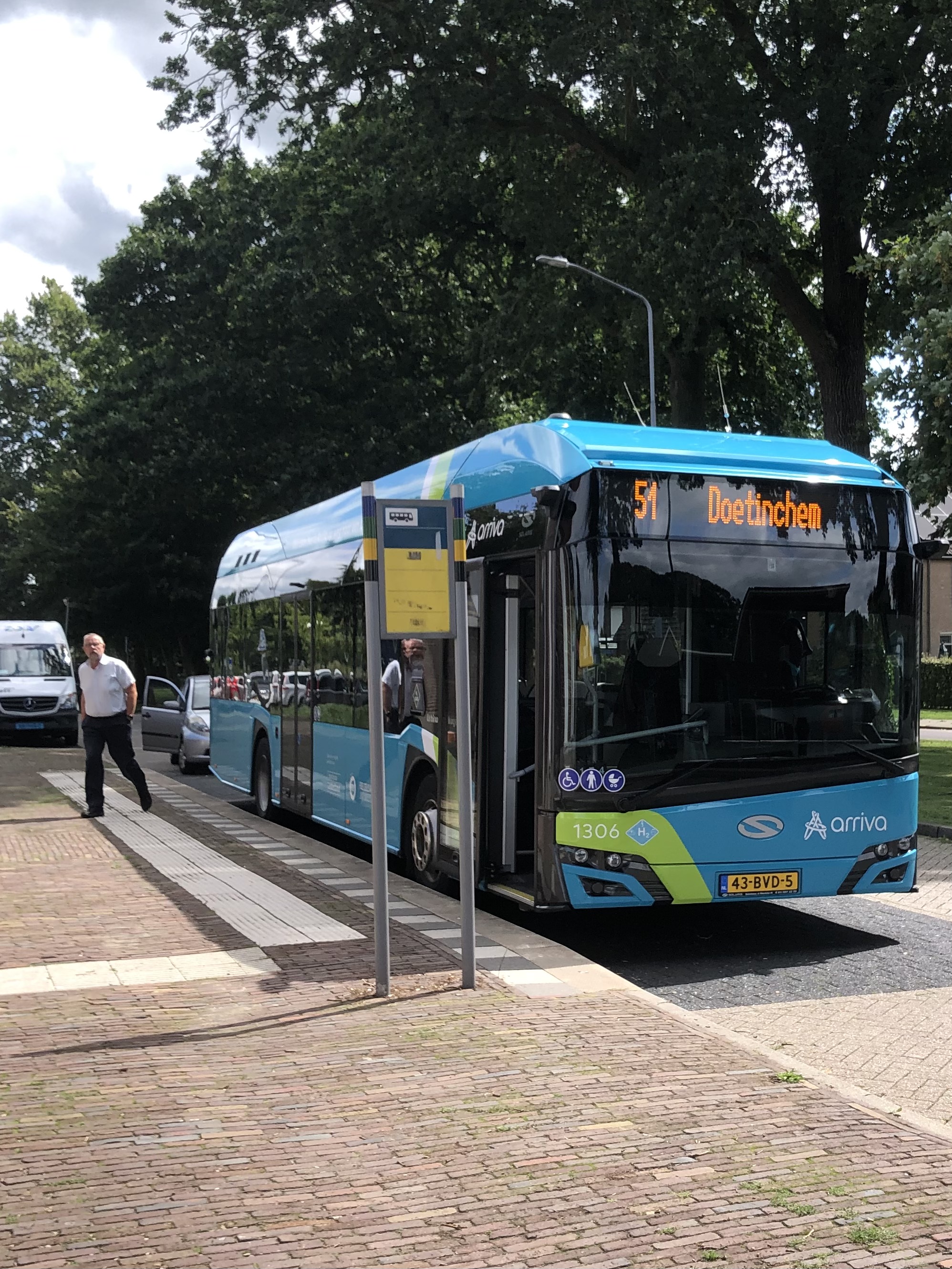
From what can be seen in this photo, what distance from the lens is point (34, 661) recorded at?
3175cm

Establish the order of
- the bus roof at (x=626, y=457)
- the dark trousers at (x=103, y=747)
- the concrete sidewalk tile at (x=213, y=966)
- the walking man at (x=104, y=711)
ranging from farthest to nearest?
the dark trousers at (x=103, y=747), the walking man at (x=104, y=711), the bus roof at (x=626, y=457), the concrete sidewalk tile at (x=213, y=966)

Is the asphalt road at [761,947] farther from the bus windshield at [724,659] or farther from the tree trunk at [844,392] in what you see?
the tree trunk at [844,392]

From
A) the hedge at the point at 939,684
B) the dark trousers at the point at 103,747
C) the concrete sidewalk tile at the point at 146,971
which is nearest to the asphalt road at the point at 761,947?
the concrete sidewalk tile at the point at 146,971

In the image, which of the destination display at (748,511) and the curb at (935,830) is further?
the curb at (935,830)

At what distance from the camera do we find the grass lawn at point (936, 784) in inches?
632

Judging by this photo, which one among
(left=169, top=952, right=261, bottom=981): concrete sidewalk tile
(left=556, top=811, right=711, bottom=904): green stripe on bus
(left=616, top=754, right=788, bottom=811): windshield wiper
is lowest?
(left=169, top=952, right=261, bottom=981): concrete sidewalk tile

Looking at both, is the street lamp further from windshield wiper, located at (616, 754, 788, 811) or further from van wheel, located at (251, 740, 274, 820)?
windshield wiper, located at (616, 754, 788, 811)

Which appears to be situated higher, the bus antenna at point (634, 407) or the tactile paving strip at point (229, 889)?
the bus antenna at point (634, 407)

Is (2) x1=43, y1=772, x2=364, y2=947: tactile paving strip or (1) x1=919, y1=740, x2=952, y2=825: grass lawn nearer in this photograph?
(2) x1=43, y1=772, x2=364, y2=947: tactile paving strip

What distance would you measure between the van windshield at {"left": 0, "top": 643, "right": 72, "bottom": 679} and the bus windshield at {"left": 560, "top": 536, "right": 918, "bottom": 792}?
82.4 ft

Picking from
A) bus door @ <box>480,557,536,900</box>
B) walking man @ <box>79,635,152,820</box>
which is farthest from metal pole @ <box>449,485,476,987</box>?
walking man @ <box>79,635,152,820</box>

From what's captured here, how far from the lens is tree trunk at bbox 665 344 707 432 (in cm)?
2467

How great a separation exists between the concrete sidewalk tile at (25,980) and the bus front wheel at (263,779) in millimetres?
8237

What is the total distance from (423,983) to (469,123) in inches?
727
